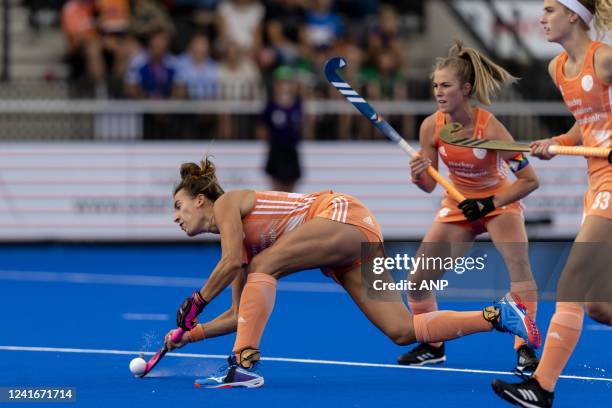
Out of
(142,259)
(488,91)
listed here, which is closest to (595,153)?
(488,91)

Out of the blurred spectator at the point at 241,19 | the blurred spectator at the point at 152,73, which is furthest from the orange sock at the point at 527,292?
the blurred spectator at the point at 241,19

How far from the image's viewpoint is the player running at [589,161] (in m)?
6.02

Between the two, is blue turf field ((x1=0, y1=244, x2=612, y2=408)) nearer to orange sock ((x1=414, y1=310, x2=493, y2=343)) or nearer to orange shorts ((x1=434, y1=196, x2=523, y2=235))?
Answer: orange sock ((x1=414, y1=310, x2=493, y2=343))

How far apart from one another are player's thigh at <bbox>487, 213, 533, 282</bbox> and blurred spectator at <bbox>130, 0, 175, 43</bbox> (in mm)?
9113

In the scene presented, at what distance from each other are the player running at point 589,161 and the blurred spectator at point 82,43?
31.3ft

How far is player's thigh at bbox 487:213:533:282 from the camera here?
24.9 ft

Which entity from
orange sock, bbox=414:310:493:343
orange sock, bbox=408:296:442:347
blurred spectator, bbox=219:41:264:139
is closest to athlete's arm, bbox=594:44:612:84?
orange sock, bbox=414:310:493:343

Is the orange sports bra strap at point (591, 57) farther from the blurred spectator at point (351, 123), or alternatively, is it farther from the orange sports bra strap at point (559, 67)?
the blurred spectator at point (351, 123)

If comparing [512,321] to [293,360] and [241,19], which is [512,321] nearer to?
[293,360]

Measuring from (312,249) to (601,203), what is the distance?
1.55 m

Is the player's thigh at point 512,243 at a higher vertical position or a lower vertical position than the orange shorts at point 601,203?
lower

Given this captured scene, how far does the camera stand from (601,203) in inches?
247

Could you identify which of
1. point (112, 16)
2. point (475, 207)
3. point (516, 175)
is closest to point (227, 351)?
point (475, 207)

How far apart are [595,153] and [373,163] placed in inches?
354
